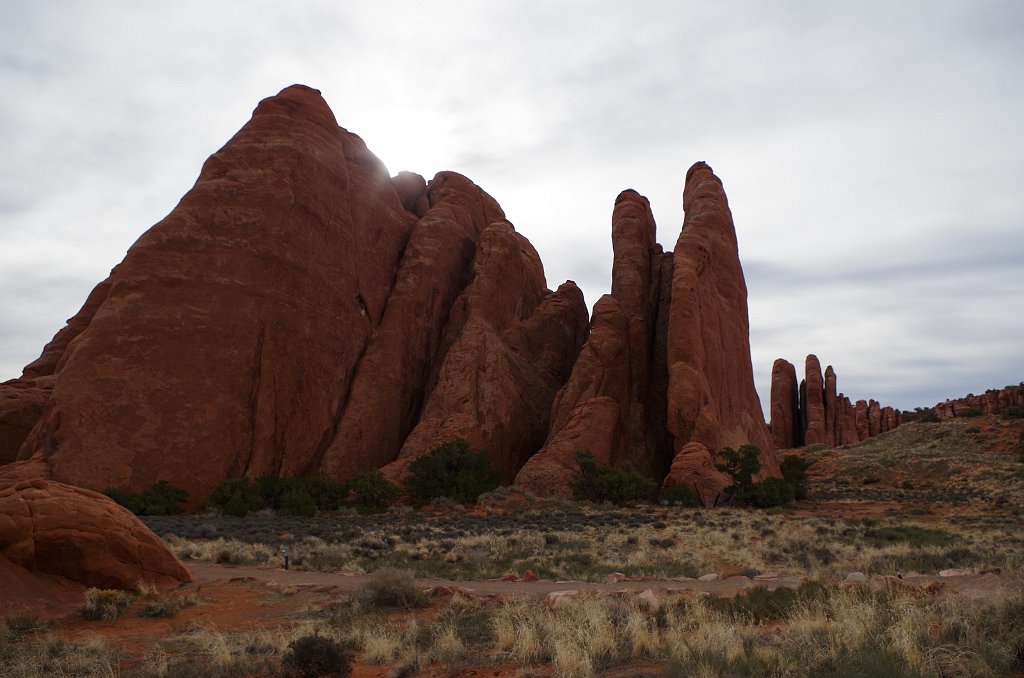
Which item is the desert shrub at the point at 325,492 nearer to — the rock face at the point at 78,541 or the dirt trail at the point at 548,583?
the dirt trail at the point at 548,583

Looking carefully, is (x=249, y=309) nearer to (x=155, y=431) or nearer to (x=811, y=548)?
(x=155, y=431)

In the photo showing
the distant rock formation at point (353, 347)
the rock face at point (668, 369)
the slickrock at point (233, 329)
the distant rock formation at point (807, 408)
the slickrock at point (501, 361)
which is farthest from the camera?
the distant rock formation at point (807, 408)

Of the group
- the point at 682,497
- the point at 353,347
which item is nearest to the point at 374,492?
the point at 353,347

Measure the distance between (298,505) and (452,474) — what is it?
8.50 meters

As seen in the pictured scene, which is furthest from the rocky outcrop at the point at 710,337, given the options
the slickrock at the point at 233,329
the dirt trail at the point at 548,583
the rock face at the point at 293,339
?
the dirt trail at the point at 548,583

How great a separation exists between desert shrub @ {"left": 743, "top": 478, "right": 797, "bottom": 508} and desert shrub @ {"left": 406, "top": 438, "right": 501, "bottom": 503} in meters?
13.9

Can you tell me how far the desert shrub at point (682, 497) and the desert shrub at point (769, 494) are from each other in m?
2.88

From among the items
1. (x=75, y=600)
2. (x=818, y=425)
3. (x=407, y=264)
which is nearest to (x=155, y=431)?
(x=407, y=264)

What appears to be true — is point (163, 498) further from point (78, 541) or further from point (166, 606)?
point (166, 606)

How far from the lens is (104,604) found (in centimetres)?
1064

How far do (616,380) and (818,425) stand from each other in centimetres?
4411

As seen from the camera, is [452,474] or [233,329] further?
[233,329]

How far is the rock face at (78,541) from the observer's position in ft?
37.9

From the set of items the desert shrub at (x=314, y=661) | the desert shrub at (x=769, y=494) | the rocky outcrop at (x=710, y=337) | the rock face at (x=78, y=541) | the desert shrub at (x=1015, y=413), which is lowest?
the desert shrub at (x=769, y=494)
